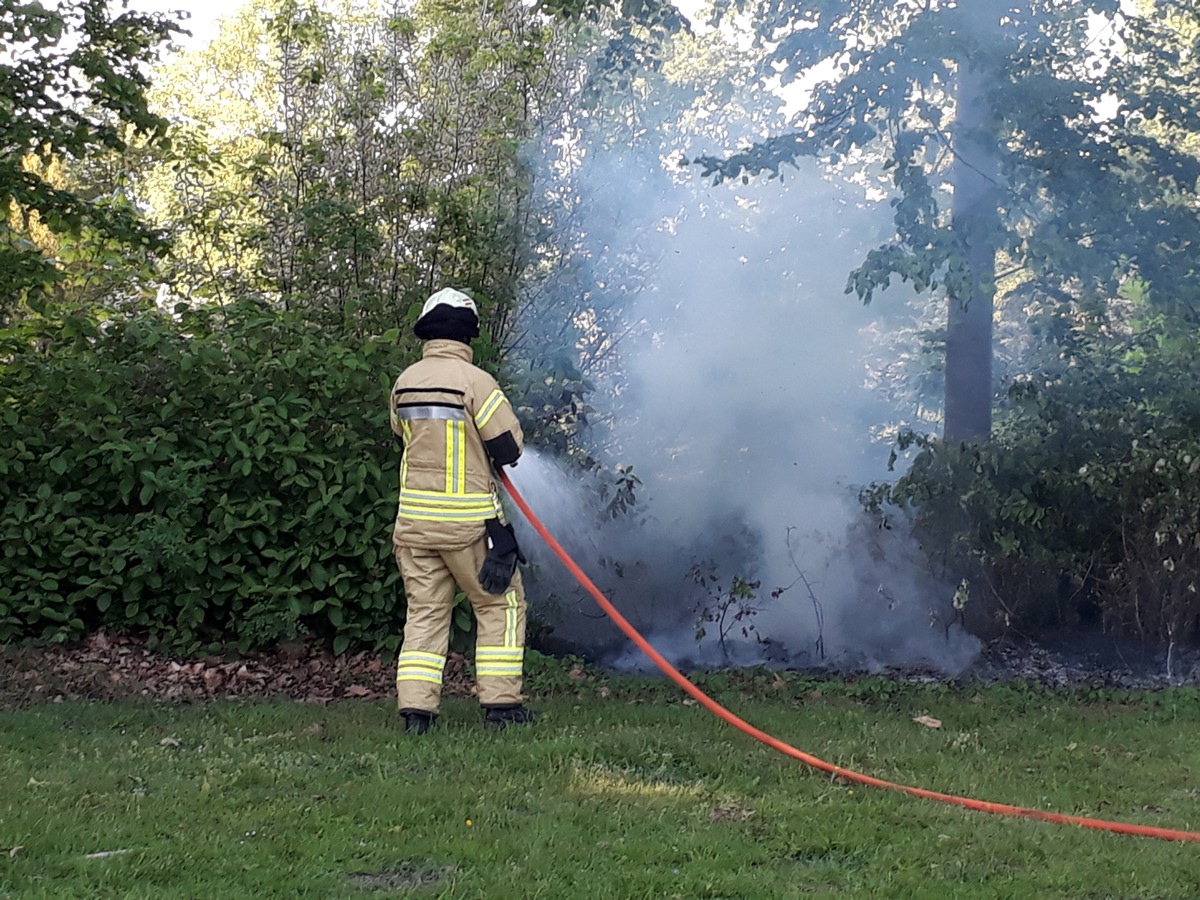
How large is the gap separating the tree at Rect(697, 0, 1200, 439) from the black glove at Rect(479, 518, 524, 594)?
267 centimetres

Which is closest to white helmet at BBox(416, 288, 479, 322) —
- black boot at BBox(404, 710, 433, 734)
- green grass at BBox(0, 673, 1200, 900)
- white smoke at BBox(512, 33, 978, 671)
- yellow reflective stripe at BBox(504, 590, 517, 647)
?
yellow reflective stripe at BBox(504, 590, 517, 647)

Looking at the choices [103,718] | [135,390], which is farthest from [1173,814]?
[135,390]

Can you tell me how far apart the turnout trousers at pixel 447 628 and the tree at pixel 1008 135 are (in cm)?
282

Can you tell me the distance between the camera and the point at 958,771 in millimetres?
4969

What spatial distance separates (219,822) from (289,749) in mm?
1127

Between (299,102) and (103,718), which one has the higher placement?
(299,102)

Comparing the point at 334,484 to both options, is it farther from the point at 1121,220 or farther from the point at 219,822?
the point at 1121,220

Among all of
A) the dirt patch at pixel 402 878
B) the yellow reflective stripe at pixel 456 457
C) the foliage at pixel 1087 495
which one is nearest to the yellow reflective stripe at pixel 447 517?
the yellow reflective stripe at pixel 456 457

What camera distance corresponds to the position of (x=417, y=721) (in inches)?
218

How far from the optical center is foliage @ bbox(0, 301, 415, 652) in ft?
24.0

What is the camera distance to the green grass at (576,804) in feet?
11.8

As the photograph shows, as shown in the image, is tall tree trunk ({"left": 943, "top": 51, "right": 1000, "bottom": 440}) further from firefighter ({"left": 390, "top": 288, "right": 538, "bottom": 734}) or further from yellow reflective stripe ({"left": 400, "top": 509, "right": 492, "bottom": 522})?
yellow reflective stripe ({"left": 400, "top": 509, "right": 492, "bottom": 522})

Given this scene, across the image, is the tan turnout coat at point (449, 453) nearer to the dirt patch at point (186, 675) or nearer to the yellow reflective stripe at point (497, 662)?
the yellow reflective stripe at point (497, 662)

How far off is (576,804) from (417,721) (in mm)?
1391
